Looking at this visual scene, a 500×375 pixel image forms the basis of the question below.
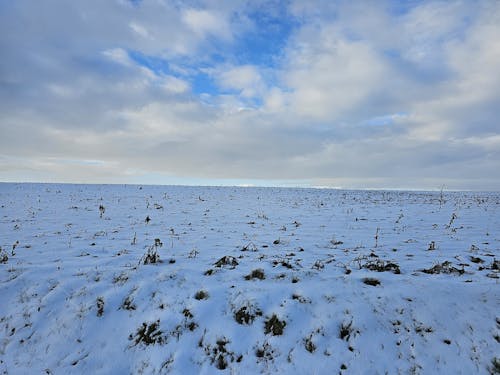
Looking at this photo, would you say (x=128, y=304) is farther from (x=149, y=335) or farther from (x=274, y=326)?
(x=274, y=326)

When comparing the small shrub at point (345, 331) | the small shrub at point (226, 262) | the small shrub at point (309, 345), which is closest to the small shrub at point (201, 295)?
the small shrub at point (226, 262)

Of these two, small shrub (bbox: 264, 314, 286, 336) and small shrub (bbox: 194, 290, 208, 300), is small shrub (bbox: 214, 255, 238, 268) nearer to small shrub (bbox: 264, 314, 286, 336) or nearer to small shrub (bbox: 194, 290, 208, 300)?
small shrub (bbox: 194, 290, 208, 300)

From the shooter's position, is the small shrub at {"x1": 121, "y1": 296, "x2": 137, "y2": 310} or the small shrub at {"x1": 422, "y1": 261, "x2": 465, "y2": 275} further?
the small shrub at {"x1": 422, "y1": 261, "x2": 465, "y2": 275}

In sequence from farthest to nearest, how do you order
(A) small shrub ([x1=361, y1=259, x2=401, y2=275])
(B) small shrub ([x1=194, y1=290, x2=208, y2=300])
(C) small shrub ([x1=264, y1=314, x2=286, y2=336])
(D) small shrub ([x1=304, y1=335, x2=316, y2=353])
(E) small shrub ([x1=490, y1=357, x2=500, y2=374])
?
(A) small shrub ([x1=361, y1=259, x2=401, y2=275]) → (B) small shrub ([x1=194, y1=290, x2=208, y2=300]) → (C) small shrub ([x1=264, y1=314, x2=286, y2=336]) → (D) small shrub ([x1=304, y1=335, x2=316, y2=353]) → (E) small shrub ([x1=490, y1=357, x2=500, y2=374])

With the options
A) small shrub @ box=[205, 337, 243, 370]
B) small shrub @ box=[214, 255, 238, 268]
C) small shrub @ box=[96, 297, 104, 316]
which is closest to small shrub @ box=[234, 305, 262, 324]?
small shrub @ box=[205, 337, 243, 370]

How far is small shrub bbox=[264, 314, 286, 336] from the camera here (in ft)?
15.4

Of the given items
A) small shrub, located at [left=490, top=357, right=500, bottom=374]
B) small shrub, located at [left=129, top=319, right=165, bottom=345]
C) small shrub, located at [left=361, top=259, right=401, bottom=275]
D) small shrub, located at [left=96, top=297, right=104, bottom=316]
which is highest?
small shrub, located at [left=361, top=259, right=401, bottom=275]

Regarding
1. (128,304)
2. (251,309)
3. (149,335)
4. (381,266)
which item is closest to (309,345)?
(251,309)

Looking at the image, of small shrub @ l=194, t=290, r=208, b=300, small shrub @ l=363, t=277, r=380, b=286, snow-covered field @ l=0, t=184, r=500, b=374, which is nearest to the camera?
snow-covered field @ l=0, t=184, r=500, b=374

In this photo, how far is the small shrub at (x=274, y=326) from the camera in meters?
4.70

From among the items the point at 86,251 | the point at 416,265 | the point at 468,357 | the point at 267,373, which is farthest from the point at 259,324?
the point at 86,251

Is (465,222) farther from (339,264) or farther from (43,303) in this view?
(43,303)

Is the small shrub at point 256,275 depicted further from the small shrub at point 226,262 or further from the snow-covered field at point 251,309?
the small shrub at point 226,262

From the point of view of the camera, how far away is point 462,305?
189 inches
